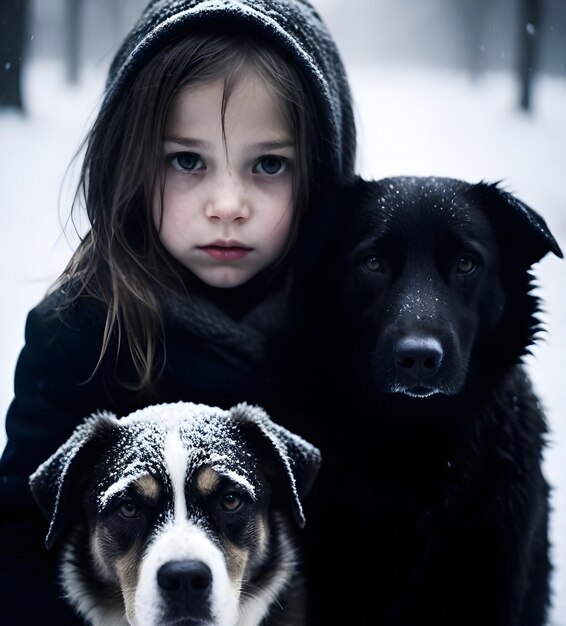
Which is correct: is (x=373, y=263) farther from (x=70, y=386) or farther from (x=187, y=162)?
(x=70, y=386)

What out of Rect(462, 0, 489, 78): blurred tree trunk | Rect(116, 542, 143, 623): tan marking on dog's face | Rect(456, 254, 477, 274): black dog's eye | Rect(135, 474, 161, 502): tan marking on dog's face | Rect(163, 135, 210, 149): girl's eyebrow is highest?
Rect(462, 0, 489, 78): blurred tree trunk

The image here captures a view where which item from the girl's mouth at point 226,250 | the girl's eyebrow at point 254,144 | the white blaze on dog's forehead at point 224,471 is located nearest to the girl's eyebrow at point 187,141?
the girl's eyebrow at point 254,144

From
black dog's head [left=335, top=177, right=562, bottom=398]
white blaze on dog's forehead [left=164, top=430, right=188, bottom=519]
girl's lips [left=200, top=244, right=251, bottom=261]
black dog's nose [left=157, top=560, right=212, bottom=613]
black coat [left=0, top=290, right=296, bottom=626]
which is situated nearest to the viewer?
black dog's nose [left=157, top=560, right=212, bottom=613]

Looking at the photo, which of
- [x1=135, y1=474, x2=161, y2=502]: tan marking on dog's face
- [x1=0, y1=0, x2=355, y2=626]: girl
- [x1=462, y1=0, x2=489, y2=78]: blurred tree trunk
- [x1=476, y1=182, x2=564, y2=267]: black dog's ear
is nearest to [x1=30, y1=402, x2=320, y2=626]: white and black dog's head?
[x1=135, y1=474, x2=161, y2=502]: tan marking on dog's face

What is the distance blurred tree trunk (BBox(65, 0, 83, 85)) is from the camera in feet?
5.89

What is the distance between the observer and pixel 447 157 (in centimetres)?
189

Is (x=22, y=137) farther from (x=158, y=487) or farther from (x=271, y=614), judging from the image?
(x=271, y=614)

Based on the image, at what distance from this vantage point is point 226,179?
160 centimetres

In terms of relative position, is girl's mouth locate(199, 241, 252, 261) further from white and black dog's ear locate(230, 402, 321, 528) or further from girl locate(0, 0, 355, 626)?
white and black dog's ear locate(230, 402, 321, 528)

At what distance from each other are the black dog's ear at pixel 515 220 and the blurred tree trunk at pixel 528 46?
30 cm

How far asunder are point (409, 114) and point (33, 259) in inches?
39.1

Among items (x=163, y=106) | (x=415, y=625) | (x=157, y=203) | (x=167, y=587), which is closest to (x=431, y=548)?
(x=415, y=625)

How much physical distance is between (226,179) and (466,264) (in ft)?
1.86

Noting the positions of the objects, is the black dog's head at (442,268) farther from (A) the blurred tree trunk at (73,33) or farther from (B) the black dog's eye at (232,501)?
(A) the blurred tree trunk at (73,33)
